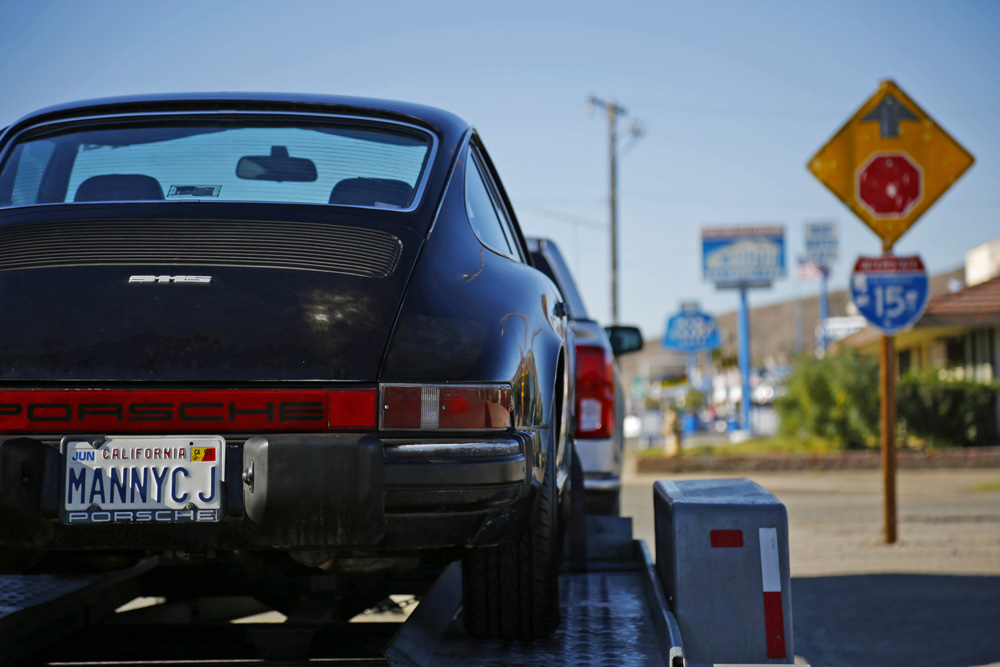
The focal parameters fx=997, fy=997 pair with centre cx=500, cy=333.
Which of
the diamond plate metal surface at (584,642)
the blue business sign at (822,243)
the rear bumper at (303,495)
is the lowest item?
the diamond plate metal surface at (584,642)

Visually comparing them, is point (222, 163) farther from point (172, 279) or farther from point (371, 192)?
point (172, 279)

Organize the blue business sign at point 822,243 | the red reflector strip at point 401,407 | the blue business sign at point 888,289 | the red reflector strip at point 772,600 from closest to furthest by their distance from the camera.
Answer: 1. the red reflector strip at point 401,407
2. the red reflector strip at point 772,600
3. the blue business sign at point 888,289
4. the blue business sign at point 822,243

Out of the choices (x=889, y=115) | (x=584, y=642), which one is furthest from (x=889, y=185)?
(x=584, y=642)

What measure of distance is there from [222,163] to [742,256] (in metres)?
37.5

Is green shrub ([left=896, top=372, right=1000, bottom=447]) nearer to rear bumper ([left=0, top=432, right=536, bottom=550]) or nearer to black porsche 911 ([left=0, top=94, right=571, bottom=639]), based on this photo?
black porsche 911 ([left=0, top=94, right=571, bottom=639])

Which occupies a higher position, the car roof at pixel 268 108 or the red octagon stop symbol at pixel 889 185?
the red octagon stop symbol at pixel 889 185

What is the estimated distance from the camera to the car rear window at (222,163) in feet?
9.36

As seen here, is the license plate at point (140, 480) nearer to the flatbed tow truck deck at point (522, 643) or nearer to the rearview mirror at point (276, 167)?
the flatbed tow truck deck at point (522, 643)

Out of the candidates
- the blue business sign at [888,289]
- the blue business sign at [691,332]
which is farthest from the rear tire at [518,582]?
the blue business sign at [691,332]

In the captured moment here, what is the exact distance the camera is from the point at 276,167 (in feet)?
9.62

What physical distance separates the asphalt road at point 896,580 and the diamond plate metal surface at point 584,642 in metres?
1.26

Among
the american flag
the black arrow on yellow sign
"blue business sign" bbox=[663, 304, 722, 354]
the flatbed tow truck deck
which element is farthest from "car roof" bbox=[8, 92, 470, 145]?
the american flag

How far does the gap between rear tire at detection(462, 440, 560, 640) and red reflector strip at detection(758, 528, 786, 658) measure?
0.72 m

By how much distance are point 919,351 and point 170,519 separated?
32.5m
